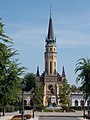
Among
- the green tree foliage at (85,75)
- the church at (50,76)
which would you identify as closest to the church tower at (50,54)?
the church at (50,76)

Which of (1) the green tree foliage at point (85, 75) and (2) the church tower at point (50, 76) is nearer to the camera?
(1) the green tree foliage at point (85, 75)

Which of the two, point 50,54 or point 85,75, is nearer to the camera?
point 85,75

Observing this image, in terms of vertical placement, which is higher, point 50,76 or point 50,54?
point 50,54

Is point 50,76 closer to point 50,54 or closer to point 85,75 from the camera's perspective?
point 50,54

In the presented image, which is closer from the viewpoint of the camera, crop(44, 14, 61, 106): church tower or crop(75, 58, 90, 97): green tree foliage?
crop(75, 58, 90, 97): green tree foliage

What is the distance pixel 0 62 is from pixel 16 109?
91.0m

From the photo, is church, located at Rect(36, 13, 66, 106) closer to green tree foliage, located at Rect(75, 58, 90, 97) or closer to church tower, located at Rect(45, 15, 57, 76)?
church tower, located at Rect(45, 15, 57, 76)

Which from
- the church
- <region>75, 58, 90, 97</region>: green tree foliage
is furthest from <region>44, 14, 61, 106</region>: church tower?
<region>75, 58, 90, 97</region>: green tree foliage

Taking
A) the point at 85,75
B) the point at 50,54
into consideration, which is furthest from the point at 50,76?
the point at 85,75

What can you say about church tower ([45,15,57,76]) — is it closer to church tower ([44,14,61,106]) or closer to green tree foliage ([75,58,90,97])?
church tower ([44,14,61,106])

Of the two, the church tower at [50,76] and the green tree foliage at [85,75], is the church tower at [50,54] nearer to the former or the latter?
the church tower at [50,76]

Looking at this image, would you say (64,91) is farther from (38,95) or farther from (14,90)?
(14,90)

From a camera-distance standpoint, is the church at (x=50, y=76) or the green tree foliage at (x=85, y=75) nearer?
the green tree foliage at (x=85, y=75)

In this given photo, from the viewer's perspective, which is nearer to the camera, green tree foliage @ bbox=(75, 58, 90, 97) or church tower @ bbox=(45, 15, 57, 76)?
green tree foliage @ bbox=(75, 58, 90, 97)
